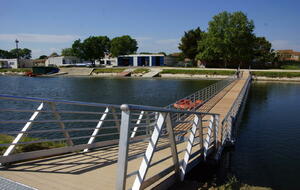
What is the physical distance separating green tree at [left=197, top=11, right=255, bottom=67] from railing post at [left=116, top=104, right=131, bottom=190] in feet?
217

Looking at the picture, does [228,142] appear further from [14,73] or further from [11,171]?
[14,73]

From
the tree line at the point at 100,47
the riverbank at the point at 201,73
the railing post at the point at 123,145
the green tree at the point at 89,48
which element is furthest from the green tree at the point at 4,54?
the railing post at the point at 123,145

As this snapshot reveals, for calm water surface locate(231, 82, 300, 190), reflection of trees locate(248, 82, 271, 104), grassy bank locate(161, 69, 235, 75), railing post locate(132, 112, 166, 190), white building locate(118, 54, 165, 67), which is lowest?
calm water surface locate(231, 82, 300, 190)

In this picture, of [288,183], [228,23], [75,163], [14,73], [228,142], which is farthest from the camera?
[14,73]

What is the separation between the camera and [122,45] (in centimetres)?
10200

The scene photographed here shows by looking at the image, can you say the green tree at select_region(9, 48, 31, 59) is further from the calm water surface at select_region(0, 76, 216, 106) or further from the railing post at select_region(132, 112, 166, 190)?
the railing post at select_region(132, 112, 166, 190)

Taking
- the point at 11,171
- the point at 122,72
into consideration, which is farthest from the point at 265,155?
the point at 122,72

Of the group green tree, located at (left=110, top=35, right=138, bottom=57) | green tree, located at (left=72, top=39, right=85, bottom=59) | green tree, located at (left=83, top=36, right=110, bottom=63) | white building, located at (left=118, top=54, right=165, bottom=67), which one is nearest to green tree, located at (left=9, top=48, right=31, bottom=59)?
green tree, located at (left=72, top=39, right=85, bottom=59)

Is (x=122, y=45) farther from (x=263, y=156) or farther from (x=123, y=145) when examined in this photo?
(x=123, y=145)

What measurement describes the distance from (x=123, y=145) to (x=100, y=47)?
99.5m

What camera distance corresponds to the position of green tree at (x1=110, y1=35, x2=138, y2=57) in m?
99.5

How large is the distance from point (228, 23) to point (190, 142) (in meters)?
67.8

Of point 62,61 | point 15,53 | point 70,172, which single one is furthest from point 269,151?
point 15,53

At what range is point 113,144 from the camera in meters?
6.81
